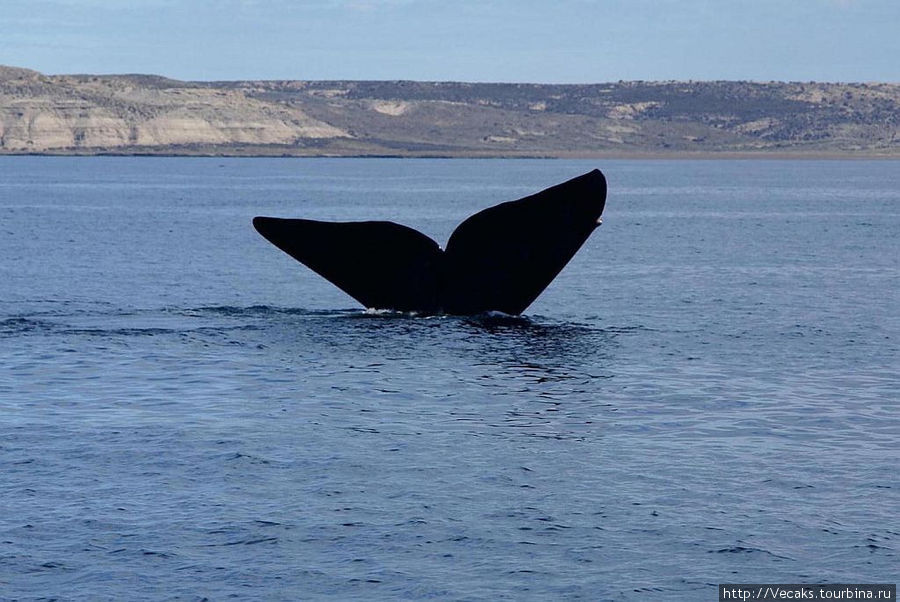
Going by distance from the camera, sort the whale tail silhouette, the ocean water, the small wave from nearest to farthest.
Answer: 1. the ocean water
2. the whale tail silhouette
3. the small wave

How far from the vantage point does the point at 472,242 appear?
26.0 metres

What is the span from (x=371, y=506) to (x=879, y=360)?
1439 cm

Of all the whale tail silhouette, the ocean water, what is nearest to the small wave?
the ocean water

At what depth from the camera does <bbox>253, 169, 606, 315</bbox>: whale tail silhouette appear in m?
25.8

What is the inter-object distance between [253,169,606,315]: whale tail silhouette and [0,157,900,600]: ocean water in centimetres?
148

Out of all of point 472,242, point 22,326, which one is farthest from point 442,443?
point 22,326

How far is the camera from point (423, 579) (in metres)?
14.1

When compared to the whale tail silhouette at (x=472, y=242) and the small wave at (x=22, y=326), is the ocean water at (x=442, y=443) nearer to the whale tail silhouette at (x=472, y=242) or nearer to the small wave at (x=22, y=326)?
the small wave at (x=22, y=326)

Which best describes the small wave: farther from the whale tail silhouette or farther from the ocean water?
the whale tail silhouette

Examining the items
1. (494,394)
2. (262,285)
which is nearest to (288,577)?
(494,394)

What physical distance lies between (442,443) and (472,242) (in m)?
7.06

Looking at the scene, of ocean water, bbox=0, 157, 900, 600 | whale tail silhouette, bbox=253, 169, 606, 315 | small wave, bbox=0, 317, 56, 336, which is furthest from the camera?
small wave, bbox=0, 317, 56, 336

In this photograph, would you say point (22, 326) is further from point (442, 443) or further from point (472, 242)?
point (442, 443)

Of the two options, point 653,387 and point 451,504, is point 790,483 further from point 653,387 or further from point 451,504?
point 653,387
